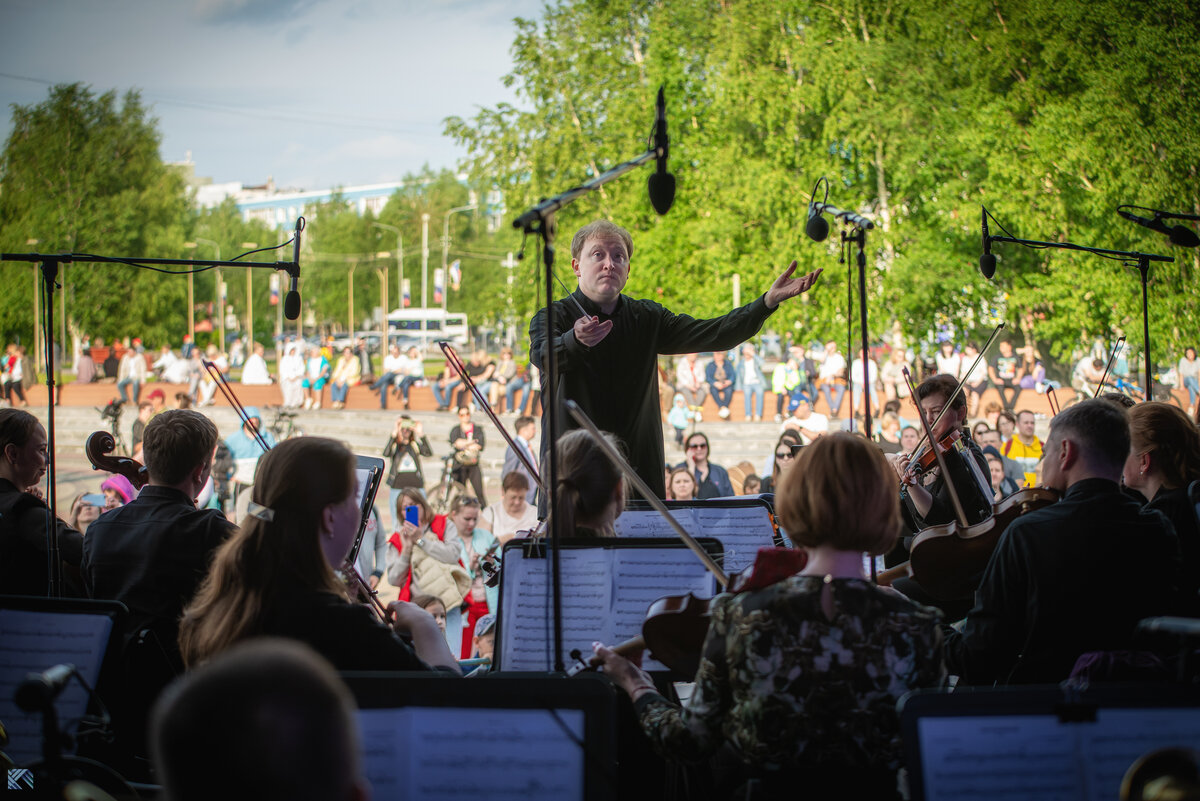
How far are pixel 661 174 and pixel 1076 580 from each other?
1.52 meters

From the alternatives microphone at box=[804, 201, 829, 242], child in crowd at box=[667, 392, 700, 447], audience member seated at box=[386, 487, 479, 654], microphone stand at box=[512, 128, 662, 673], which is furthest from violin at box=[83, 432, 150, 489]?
child in crowd at box=[667, 392, 700, 447]

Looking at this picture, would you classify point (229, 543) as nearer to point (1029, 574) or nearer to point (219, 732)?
point (219, 732)

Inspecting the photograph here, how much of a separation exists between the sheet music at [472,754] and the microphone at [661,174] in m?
1.44

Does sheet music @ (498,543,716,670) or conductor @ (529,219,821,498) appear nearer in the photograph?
sheet music @ (498,543,716,670)

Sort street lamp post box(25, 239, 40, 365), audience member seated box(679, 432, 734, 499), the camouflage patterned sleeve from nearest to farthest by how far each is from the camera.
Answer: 1. the camouflage patterned sleeve
2. audience member seated box(679, 432, 734, 499)
3. street lamp post box(25, 239, 40, 365)

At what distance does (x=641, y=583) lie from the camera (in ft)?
8.64

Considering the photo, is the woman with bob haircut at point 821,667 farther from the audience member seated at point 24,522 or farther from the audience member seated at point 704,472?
the audience member seated at point 704,472

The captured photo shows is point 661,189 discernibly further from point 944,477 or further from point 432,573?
point 432,573

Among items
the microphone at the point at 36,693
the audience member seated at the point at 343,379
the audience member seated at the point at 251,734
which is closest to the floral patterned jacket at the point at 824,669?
the audience member seated at the point at 251,734

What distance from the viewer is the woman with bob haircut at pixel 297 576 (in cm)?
214

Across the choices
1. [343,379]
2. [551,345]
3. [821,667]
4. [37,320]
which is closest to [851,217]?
[551,345]

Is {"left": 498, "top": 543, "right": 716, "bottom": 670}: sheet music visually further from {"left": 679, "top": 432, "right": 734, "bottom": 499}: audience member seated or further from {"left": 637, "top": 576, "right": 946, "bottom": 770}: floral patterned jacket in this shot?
{"left": 679, "top": 432, "right": 734, "bottom": 499}: audience member seated

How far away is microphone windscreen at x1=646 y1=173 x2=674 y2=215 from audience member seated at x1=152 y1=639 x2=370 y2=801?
2.05 m

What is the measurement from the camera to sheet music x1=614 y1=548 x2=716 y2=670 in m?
2.62
